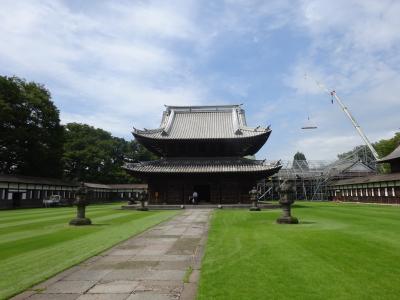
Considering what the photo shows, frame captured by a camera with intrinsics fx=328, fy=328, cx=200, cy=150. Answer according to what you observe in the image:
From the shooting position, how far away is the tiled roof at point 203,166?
35750 millimetres

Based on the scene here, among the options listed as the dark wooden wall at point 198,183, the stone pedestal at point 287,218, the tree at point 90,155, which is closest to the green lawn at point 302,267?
the stone pedestal at point 287,218

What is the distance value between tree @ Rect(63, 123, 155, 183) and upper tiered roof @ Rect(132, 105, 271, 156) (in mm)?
31466

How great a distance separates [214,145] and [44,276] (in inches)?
1294

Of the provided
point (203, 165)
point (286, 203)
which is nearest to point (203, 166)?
point (203, 165)

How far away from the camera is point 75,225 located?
17953 millimetres

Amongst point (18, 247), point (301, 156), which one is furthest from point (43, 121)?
point (301, 156)

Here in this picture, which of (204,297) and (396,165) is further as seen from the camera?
(396,165)

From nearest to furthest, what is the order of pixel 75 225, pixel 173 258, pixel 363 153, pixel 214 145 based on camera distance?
pixel 173 258 < pixel 75 225 < pixel 214 145 < pixel 363 153

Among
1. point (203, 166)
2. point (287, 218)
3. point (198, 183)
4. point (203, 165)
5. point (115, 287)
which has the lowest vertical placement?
point (115, 287)

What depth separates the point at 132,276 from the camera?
7457mm

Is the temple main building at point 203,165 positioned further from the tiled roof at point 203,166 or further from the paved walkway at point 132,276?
the paved walkway at point 132,276

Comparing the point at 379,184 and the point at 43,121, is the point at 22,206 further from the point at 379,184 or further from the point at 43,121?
the point at 379,184

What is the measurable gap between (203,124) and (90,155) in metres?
37.9

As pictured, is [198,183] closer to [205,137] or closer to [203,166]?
[203,166]
